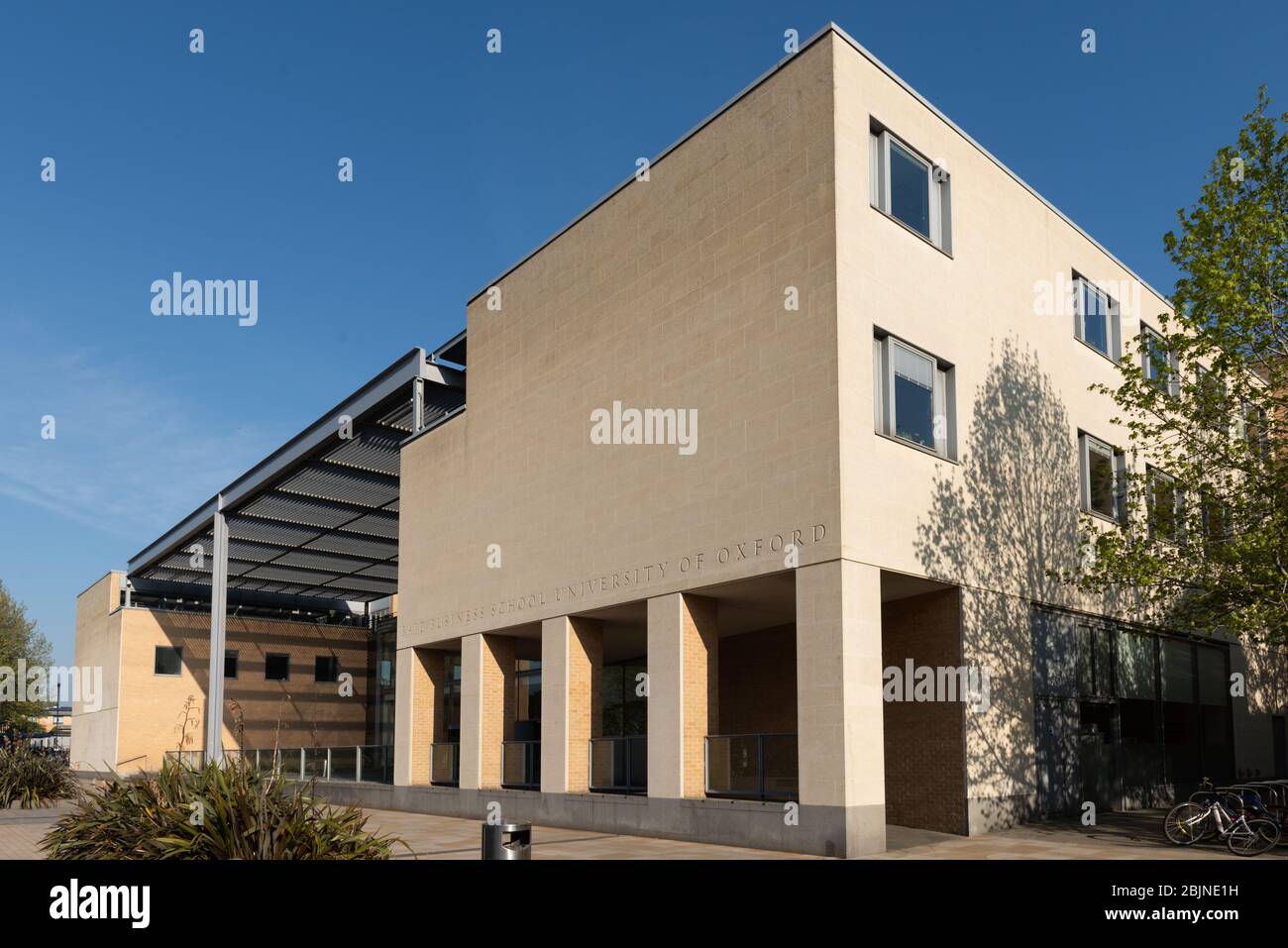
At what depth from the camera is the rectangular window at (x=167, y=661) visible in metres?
44.7

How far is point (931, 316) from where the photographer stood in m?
18.0

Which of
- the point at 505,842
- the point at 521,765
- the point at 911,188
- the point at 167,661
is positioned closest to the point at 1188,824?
the point at 911,188

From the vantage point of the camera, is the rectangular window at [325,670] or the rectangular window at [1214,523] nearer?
the rectangular window at [1214,523]

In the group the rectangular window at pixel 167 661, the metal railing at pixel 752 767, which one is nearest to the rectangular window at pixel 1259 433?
the metal railing at pixel 752 767

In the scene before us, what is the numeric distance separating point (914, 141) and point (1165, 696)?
41.4ft

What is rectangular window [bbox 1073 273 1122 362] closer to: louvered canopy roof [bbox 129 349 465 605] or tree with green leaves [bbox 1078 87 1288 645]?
tree with green leaves [bbox 1078 87 1288 645]

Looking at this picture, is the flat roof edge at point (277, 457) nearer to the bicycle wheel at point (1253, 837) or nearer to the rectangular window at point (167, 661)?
the rectangular window at point (167, 661)

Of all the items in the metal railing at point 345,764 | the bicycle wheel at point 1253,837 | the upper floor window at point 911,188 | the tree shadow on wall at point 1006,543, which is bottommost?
the metal railing at point 345,764

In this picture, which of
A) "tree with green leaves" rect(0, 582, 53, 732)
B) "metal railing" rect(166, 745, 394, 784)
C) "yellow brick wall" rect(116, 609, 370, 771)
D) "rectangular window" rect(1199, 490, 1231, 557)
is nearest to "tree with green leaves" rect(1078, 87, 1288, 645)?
"rectangular window" rect(1199, 490, 1231, 557)

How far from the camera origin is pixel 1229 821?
15.0m

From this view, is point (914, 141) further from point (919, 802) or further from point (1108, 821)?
point (1108, 821)

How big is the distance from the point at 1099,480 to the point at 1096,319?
336 cm

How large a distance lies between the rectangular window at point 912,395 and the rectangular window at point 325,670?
116ft
